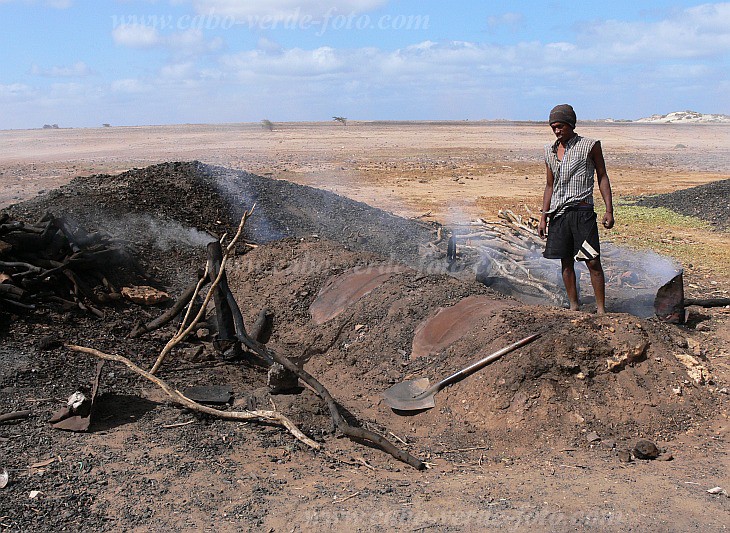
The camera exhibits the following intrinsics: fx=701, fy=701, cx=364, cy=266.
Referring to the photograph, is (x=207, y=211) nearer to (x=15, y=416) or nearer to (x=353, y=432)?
(x=15, y=416)

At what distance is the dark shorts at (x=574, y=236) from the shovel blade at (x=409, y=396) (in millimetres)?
1544

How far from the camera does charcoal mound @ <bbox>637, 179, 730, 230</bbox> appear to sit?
1166 centimetres

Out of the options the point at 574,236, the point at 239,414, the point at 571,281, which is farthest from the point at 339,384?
the point at 574,236

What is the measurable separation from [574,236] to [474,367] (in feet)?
4.86

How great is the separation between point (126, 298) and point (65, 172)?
17.0 meters

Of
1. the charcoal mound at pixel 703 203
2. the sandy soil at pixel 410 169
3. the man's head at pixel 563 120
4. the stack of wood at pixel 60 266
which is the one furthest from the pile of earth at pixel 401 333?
the charcoal mound at pixel 703 203

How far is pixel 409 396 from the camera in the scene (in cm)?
445

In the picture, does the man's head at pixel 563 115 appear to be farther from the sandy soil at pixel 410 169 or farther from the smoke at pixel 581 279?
the sandy soil at pixel 410 169

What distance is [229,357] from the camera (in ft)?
17.1

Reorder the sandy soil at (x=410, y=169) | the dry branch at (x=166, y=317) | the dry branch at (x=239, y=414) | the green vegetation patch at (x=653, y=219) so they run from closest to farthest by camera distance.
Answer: the dry branch at (x=239, y=414) < the dry branch at (x=166, y=317) < the green vegetation patch at (x=653, y=219) < the sandy soil at (x=410, y=169)

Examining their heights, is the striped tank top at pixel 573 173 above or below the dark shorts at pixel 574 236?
above

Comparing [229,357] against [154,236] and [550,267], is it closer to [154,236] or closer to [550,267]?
[154,236]

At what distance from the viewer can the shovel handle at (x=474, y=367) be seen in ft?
14.0

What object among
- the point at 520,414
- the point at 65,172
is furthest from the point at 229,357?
the point at 65,172
